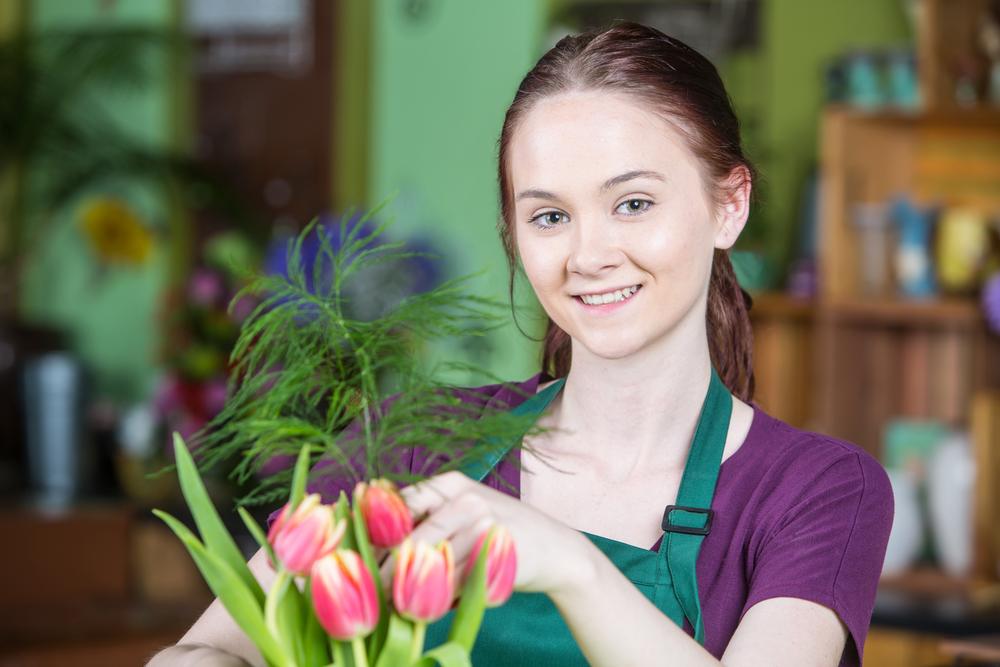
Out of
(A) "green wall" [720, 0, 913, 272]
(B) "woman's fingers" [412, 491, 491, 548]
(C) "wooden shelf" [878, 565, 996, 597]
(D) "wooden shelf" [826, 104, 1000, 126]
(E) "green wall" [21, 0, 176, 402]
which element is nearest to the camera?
(B) "woman's fingers" [412, 491, 491, 548]

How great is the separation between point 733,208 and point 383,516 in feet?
2.09

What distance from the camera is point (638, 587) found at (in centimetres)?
137

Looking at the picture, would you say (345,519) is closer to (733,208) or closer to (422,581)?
(422,581)

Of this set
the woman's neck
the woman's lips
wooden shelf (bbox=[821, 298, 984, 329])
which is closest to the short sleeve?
the woman's neck

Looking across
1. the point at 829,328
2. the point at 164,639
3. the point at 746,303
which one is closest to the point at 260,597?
the point at 746,303

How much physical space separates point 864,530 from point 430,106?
3207 mm

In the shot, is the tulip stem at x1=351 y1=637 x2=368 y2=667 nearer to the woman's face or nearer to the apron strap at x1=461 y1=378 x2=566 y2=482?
the apron strap at x1=461 y1=378 x2=566 y2=482

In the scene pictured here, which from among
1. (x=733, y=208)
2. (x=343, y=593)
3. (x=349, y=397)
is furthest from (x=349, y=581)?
(x=733, y=208)

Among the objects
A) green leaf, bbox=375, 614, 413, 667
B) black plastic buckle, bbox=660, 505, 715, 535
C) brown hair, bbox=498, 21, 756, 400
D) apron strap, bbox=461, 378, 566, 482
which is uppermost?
brown hair, bbox=498, 21, 756, 400

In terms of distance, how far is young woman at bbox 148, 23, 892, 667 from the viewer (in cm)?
131

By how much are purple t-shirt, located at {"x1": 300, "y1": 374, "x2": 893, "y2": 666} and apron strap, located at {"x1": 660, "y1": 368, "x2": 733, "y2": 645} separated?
0.01 metres

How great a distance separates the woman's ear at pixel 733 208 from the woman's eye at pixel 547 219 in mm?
182

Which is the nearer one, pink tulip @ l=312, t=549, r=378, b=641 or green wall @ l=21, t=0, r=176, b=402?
pink tulip @ l=312, t=549, r=378, b=641

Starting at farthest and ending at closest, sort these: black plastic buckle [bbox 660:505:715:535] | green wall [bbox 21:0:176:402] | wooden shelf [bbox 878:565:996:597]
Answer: green wall [bbox 21:0:176:402], wooden shelf [bbox 878:565:996:597], black plastic buckle [bbox 660:505:715:535]
